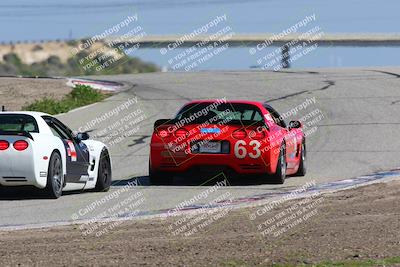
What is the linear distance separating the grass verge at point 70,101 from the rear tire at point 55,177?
14.1m

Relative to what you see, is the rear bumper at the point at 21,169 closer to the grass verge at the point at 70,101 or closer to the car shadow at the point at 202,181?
the car shadow at the point at 202,181

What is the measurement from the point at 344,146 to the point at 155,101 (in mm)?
9837

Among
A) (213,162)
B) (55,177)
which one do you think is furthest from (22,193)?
(213,162)

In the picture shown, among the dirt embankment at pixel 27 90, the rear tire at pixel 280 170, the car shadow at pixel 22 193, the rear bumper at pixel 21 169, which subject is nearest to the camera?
the rear bumper at pixel 21 169

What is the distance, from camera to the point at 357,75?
36938 mm

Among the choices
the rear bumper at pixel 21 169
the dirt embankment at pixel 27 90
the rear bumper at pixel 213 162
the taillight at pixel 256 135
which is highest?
the rear bumper at pixel 21 169

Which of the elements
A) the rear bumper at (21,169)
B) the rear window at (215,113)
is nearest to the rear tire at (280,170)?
the rear window at (215,113)

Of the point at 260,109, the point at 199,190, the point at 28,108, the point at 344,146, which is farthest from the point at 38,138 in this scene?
the point at 28,108

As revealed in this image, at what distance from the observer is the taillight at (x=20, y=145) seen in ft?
45.4

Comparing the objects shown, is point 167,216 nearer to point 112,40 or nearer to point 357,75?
point 357,75

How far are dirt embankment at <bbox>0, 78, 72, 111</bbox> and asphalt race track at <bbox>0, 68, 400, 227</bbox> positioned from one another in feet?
6.75

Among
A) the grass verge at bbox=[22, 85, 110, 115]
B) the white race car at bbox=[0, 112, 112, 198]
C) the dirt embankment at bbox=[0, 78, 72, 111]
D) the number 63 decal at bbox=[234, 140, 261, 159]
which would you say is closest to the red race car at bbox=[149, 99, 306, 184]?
the number 63 decal at bbox=[234, 140, 261, 159]

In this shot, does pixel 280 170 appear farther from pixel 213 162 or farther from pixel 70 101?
pixel 70 101

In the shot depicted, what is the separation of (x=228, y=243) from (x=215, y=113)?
21.4 ft
